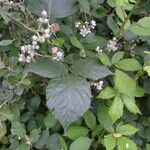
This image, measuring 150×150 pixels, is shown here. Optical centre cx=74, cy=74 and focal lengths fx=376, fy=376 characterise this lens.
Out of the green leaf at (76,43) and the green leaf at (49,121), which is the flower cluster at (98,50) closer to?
the green leaf at (76,43)

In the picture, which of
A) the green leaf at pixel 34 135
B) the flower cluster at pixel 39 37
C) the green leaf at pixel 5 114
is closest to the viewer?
the flower cluster at pixel 39 37

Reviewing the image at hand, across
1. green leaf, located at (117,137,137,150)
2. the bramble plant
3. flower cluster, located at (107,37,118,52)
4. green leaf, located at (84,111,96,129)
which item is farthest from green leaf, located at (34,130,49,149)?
flower cluster, located at (107,37,118,52)

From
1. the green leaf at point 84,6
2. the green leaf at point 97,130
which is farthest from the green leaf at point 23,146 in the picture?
the green leaf at point 84,6

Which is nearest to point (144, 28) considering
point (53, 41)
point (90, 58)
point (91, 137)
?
point (90, 58)

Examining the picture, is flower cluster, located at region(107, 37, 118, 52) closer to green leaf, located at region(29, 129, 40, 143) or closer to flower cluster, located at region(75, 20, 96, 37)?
flower cluster, located at region(75, 20, 96, 37)

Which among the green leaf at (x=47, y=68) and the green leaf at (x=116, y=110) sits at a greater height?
the green leaf at (x=47, y=68)

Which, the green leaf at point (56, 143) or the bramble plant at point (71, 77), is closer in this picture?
the bramble plant at point (71, 77)

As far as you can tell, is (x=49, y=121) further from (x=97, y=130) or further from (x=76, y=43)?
(x=76, y=43)

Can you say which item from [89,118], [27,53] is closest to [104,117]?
[89,118]
